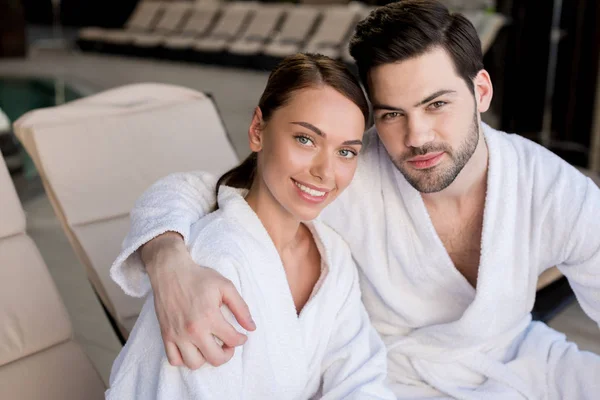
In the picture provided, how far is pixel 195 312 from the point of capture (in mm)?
1048

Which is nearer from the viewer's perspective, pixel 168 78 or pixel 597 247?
pixel 597 247

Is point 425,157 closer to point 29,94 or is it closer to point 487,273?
point 487,273

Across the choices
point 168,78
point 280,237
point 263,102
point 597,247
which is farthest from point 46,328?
point 168,78

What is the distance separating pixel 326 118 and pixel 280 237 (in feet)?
0.83

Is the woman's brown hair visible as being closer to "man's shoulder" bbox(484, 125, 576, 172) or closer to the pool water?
"man's shoulder" bbox(484, 125, 576, 172)

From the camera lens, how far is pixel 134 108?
220cm

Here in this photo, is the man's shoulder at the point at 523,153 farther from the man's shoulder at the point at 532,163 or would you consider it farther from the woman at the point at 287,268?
the woman at the point at 287,268

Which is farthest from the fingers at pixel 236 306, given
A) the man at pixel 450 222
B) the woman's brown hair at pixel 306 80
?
the woman's brown hair at pixel 306 80

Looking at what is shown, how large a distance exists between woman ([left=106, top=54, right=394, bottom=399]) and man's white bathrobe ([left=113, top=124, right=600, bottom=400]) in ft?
0.67

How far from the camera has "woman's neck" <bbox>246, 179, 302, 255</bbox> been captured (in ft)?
4.38

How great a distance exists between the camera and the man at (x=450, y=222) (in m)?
1.42

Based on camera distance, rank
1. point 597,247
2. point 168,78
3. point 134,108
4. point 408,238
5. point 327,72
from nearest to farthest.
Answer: point 327,72 < point 597,247 < point 408,238 < point 134,108 < point 168,78

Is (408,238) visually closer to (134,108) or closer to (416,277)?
(416,277)

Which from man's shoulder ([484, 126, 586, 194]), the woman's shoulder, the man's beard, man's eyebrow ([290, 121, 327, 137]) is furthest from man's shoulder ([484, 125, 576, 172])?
the woman's shoulder
